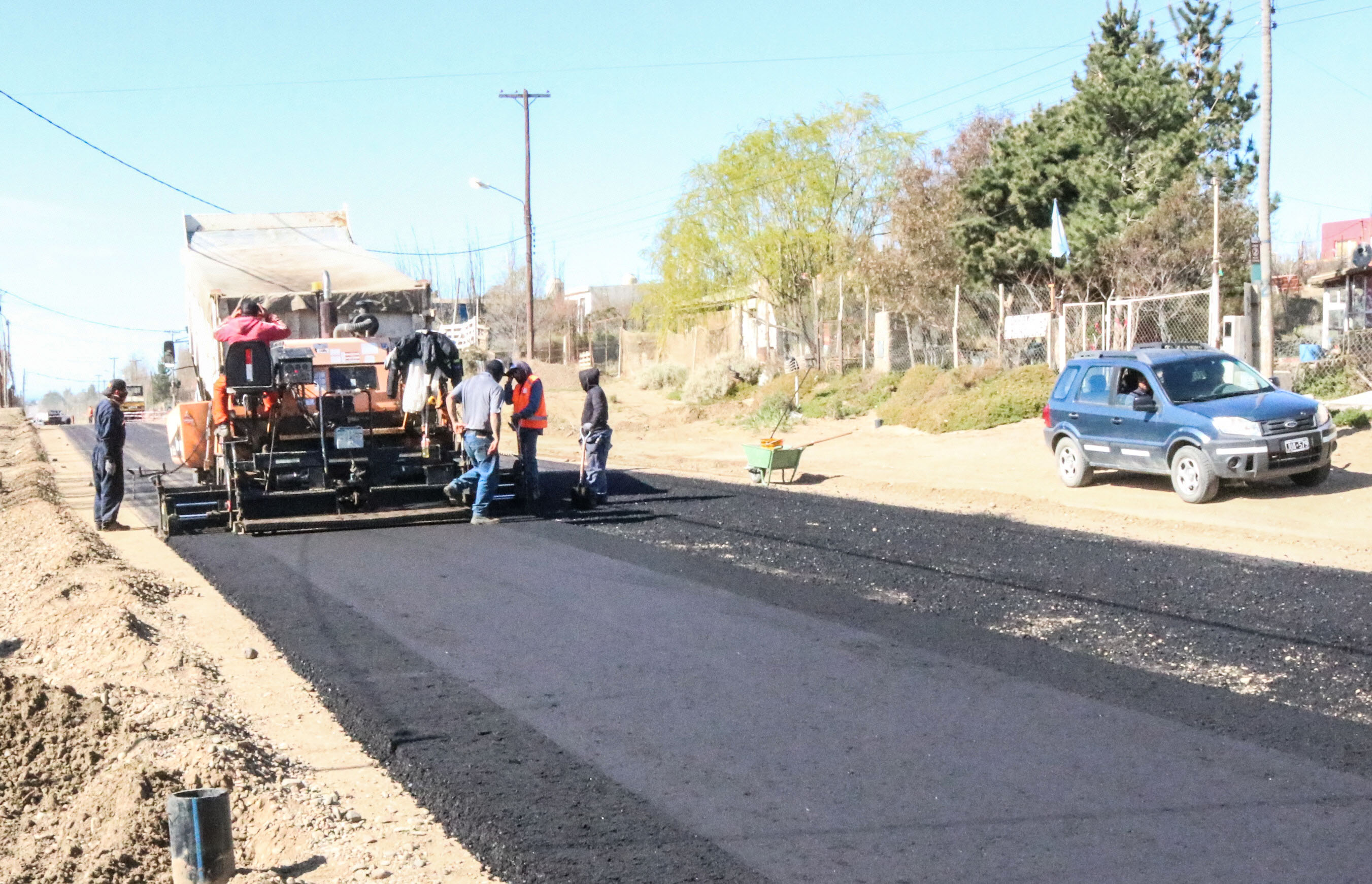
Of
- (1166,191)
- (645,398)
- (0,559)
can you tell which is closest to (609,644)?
(0,559)

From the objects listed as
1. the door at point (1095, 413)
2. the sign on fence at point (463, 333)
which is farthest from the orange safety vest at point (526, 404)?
the sign on fence at point (463, 333)

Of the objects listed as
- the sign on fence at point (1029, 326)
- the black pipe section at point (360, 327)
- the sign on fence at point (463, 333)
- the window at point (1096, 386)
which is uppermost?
the sign on fence at point (463, 333)

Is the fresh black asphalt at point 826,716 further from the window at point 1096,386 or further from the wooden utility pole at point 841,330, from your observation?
the wooden utility pole at point 841,330

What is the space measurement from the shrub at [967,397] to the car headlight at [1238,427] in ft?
28.2

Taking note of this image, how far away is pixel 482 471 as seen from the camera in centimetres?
1523

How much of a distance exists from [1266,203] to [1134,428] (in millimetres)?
5632

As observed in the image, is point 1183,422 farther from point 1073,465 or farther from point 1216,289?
point 1216,289

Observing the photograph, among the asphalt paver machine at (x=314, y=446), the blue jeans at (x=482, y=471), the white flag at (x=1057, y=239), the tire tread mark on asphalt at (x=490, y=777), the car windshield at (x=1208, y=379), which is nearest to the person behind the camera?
the tire tread mark on asphalt at (x=490, y=777)

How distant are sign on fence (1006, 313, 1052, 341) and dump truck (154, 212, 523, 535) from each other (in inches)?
520

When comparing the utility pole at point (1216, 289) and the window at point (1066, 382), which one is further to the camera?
the utility pole at point (1216, 289)

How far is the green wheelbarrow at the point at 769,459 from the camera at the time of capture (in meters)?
20.0

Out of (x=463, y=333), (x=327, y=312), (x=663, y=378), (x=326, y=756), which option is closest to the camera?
(x=326, y=756)

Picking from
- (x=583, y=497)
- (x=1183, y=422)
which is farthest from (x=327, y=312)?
(x=1183, y=422)

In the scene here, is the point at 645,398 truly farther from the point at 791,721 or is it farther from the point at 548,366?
the point at 791,721
